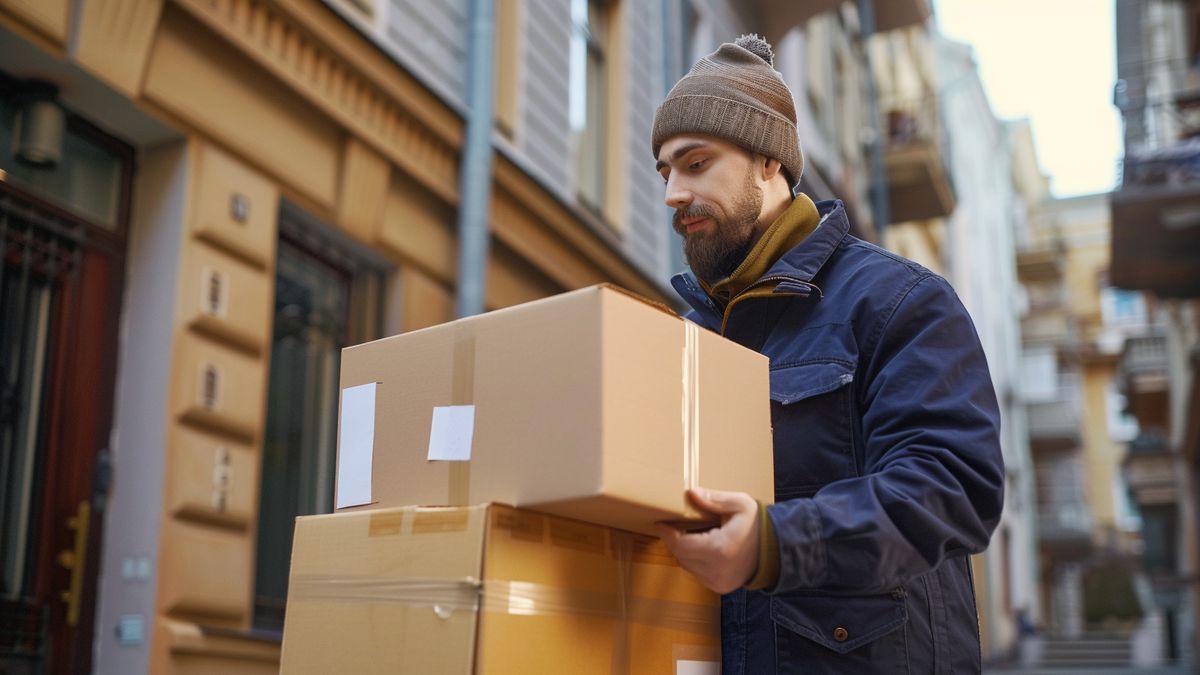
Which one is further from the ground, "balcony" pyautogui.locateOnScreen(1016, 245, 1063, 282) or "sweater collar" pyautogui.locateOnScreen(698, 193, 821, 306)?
"balcony" pyautogui.locateOnScreen(1016, 245, 1063, 282)

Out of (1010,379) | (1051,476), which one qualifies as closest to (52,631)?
(1010,379)

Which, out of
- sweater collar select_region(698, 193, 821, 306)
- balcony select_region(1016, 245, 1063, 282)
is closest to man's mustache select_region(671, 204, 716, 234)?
sweater collar select_region(698, 193, 821, 306)

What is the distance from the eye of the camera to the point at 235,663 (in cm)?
545

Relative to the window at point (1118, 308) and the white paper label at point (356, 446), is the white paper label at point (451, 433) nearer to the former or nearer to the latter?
the white paper label at point (356, 446)

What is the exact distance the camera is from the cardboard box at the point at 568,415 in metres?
1.86

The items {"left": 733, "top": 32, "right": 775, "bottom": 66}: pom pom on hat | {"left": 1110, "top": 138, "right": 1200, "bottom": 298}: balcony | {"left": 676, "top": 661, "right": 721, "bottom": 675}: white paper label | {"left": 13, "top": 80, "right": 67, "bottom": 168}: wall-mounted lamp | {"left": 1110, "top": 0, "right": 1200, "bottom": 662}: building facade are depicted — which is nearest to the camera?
{"left": 676, "top": 661, "right": 721, "bottom": 675}: white paper label

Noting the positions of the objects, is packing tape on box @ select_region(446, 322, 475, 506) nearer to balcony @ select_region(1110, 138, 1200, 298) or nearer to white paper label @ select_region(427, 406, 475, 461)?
white paper label @ select_region(427, 406, 475, 461)

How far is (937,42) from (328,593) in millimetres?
30412

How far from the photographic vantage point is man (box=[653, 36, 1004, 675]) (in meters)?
1.88

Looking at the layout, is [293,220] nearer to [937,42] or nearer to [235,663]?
[235,663]

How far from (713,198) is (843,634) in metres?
0.76

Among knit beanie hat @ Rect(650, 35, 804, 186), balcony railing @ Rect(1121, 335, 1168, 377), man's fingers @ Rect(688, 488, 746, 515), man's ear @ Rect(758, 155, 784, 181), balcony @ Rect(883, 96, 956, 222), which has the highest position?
balcony @ Rect(883, 96, 956, 222)

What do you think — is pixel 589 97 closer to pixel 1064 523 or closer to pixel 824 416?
pixel 824 416

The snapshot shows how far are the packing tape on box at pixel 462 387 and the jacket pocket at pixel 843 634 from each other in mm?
538
